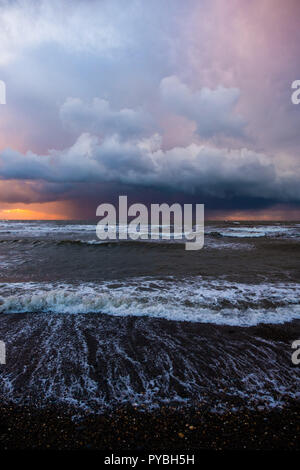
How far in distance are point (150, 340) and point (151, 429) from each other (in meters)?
1.95

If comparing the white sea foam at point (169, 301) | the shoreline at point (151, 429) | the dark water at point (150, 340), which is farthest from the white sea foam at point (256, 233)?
the shoreline at point (151, 429)

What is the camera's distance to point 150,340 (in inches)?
173

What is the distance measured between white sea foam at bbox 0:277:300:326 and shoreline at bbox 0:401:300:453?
272 centimetres

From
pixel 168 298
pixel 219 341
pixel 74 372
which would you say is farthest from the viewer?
pixel 168 298

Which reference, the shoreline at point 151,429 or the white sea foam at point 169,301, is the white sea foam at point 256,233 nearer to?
the white sea foam at point 169,301

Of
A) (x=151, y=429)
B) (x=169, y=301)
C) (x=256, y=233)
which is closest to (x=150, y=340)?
(x=151, y=429)

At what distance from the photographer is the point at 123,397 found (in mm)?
2908

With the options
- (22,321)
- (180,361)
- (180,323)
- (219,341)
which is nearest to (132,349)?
(180,361)

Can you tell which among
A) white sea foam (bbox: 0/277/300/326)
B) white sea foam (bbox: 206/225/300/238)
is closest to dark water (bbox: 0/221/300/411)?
white sea foam (bbox: 0/277/300/326)

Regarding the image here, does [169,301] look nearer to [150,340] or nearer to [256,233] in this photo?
[150,340]

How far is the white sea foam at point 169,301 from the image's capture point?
18.4ft

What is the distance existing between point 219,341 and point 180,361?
1.17 metres

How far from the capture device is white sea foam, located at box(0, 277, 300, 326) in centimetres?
561
